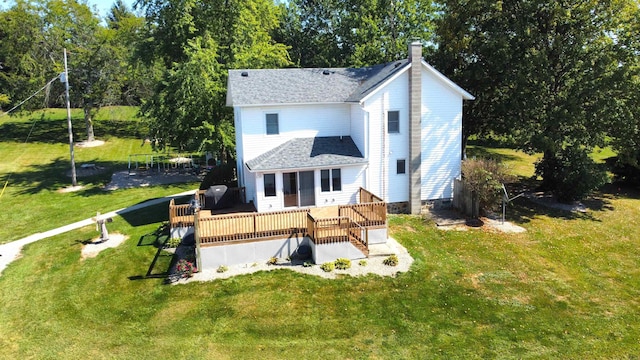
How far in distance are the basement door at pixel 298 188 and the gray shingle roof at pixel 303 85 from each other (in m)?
3.90

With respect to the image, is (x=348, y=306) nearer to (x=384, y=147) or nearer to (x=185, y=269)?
(x=185, y=269)

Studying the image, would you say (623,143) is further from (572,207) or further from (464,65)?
(464,65)

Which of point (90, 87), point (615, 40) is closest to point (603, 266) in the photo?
point (615, 40)

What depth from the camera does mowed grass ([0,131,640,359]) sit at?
12.8 m

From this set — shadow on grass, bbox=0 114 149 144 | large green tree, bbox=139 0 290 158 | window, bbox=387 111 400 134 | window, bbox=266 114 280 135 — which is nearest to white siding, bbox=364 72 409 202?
window, bbox=387 111 400 134

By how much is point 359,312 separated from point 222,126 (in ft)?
60.2

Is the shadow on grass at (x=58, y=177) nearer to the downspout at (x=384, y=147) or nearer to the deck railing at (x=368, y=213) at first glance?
the deck railing at (x=368, y=213)

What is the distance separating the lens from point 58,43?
136 ft

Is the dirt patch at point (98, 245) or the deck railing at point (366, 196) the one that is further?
the deck railing at point (366, 196)

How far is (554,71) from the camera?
2594 centimetres

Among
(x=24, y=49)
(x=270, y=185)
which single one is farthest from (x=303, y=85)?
(x=24, y=49)

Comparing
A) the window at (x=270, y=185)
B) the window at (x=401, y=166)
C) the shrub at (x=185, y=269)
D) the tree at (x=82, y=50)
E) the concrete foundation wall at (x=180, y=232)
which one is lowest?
the shrub at (x=185, y=269)

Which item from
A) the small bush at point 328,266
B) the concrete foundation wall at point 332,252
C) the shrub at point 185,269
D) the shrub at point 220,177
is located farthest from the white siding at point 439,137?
the shrub at point 185,269

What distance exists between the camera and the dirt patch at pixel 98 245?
19656 millimetres
